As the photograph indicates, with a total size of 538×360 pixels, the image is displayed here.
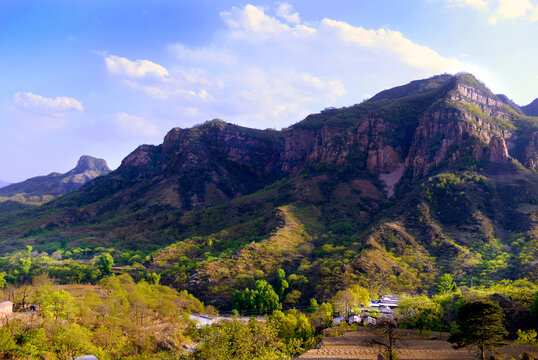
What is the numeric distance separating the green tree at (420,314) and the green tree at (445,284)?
1564 centimetres

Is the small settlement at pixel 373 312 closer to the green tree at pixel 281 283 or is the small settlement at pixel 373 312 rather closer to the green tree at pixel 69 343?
the green tree at pixel 281 283

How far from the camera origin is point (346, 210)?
127 m

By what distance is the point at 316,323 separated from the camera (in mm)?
57844

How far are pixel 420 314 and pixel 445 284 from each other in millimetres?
23844

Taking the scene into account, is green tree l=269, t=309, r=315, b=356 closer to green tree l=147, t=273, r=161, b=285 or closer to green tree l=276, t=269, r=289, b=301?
green tree l=276, t=269, r=289, b=301

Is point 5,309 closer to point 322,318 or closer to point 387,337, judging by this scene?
point 322,318

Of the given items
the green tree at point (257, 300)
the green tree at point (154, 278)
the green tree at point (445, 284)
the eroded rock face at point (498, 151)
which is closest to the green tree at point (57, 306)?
the green tree at point (257, 300)

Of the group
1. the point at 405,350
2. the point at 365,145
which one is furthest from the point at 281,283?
the point at 365,145

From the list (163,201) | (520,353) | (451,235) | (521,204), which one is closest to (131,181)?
(163,201)

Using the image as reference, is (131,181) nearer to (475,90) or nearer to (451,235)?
(451,235)

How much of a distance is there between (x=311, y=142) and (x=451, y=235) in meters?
96.5

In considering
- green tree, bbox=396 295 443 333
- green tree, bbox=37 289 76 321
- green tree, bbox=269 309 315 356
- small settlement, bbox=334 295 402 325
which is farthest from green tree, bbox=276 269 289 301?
green tree, bbox=37 289 76 321

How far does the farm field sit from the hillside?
26.2 m

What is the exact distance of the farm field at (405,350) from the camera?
130 feet
